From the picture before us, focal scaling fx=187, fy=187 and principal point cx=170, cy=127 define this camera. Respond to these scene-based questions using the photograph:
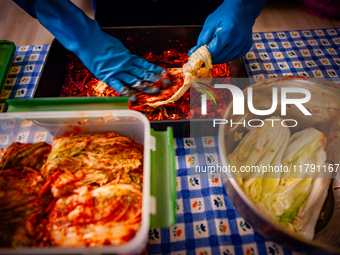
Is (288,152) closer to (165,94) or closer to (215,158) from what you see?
(215,158)

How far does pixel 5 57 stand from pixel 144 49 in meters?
1.26

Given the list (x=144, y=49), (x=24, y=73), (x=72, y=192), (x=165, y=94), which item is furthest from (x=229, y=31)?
(x=24, y=73)

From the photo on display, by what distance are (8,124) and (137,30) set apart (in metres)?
1.24

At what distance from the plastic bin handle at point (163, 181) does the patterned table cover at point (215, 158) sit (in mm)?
376

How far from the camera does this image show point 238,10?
4.96 ft

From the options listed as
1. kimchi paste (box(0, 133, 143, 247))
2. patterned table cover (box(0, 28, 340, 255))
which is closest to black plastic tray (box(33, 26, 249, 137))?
patterned table cover (box(0, 28, 340, 255))

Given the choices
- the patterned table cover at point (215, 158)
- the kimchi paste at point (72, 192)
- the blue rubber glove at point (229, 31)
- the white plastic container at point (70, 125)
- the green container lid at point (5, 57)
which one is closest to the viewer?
the kimchi paste at point (72, 192)

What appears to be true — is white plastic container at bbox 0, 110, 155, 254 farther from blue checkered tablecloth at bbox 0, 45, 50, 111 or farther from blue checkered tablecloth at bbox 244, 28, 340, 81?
blue checkered tablecloth at bbox 244, 28, 340, 81

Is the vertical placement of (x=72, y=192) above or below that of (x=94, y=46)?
below

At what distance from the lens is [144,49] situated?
1.86m

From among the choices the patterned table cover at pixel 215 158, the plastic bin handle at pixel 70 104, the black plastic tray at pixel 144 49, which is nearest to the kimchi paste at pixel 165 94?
the black plastic tray at pixel 144 49

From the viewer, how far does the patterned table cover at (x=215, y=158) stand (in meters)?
1.08

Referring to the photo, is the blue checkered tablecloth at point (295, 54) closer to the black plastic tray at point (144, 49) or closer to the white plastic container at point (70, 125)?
the black plastic tray at point (144, 49)

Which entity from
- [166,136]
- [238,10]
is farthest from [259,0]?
[166,136]
